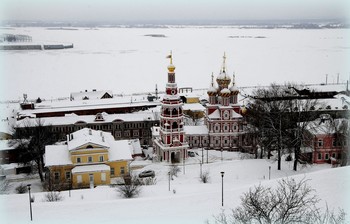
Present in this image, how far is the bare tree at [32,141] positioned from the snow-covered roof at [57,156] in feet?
1.88

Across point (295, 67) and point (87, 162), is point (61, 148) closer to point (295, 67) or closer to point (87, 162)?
point (87, 162)

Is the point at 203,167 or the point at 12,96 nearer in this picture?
the point at 203,167

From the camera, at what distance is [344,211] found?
32.4 ft

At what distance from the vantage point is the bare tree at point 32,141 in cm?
2073

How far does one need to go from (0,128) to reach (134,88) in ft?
76.7

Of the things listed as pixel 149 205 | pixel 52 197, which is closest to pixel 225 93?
pixel 52 197

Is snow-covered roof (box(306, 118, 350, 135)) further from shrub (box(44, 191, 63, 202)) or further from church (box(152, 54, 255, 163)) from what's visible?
shrub (box(44, 191, 63, 202))

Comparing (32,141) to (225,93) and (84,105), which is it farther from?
(84,105)

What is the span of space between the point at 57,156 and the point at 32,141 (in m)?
2.55

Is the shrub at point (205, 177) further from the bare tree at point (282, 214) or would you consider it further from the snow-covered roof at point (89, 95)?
the snow-covered roof at point (89, 95)

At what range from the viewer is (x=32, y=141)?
21656 millimetres

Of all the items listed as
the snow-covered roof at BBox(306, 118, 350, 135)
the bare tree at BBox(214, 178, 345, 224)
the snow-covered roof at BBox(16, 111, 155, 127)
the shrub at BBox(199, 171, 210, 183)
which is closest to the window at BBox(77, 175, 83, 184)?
the shrub at BBox(199, 171, 210, 183)

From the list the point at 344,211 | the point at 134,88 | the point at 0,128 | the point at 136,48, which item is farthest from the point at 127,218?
the point at 136,48

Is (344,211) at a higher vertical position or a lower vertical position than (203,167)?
higher
